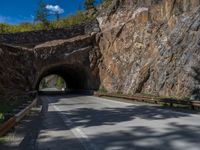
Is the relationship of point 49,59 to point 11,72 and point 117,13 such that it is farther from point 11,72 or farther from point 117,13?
point 117,13

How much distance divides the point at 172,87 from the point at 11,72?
59.3 ft

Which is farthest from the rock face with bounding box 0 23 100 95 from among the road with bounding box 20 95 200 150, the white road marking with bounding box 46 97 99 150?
the road with bounding box 20 95 200 150

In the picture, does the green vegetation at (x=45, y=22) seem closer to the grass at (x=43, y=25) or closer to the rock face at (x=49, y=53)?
the grass at (x=43, y=25)

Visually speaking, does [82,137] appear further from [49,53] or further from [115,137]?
[49,53]

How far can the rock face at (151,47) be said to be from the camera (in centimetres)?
2462

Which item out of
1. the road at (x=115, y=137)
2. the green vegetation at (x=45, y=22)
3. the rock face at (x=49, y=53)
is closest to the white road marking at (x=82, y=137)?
the road at (x=115, y=137)

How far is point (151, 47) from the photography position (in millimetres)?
30938

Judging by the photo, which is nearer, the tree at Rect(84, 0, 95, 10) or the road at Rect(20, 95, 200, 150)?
the road at Rect(20, 95, 200, 150)

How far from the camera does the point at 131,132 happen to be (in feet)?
33.9

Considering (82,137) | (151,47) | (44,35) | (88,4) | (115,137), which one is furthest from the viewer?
(88,4)

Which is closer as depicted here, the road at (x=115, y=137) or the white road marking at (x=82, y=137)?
the road at (x=115, y=137)

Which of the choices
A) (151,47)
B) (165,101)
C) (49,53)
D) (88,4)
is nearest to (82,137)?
(165,101)

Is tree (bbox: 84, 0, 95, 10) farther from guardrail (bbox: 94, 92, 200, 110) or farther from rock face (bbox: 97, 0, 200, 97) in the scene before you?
guardrail (bbox: 94, 92, 200, 110)

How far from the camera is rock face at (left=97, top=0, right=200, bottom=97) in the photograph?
80.8 ft
